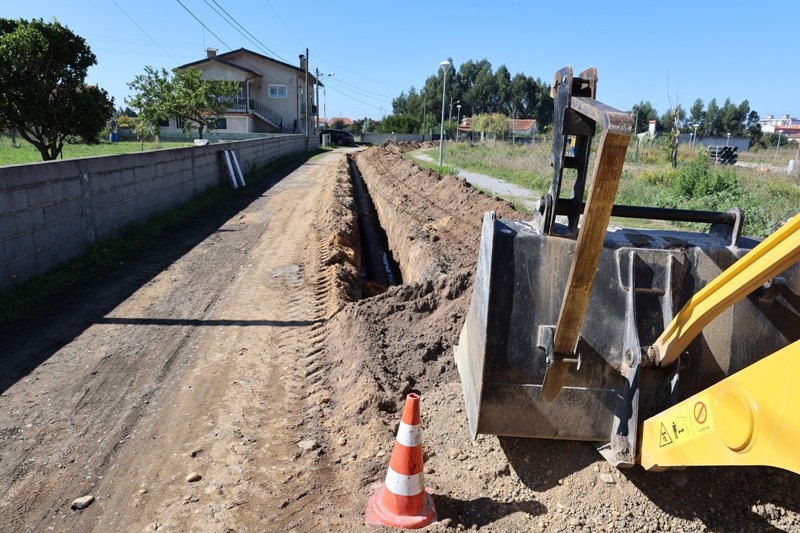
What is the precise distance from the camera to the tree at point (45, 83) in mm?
13344

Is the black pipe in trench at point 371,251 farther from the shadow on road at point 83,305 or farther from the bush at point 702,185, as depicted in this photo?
the bush at point 702,185

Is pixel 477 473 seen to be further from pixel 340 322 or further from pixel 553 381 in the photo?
pixel 340 322

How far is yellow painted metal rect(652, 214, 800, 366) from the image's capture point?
6.31 ft

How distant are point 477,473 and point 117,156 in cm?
998

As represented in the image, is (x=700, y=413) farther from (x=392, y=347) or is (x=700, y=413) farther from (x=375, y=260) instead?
(x=375, y=260)

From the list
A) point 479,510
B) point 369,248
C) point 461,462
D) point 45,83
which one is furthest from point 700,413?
point 45,83

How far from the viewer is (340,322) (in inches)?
249

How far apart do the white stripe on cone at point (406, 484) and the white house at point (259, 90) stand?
2079 inches

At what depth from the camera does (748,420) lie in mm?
1882

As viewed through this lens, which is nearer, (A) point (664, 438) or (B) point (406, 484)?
(A) point (664, 438)

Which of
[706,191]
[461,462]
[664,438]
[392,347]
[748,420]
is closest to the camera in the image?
[748,420]

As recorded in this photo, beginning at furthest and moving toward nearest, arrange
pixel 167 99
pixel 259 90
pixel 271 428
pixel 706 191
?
1. pixel 259 90
2. pixel 167 99
3. pixel 706 191
4. pixel 271 428

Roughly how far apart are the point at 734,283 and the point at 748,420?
0.54 m

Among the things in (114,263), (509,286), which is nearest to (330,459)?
(509,286)
